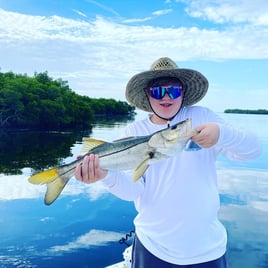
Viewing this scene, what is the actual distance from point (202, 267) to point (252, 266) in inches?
367

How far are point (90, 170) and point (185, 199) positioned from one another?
0.76 metres

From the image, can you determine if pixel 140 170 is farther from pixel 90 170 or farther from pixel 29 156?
pixel 29 156

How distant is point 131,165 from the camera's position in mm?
2752

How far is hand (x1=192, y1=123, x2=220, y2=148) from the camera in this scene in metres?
2.46

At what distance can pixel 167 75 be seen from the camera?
10.4 ft

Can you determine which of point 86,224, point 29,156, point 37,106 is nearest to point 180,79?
point 86,224

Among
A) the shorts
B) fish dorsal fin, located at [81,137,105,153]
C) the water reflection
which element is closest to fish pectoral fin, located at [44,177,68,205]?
fish dorsal fin, located at [81,137,105,153]

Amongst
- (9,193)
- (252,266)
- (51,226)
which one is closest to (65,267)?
(51,226)

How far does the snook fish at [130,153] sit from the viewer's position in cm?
250

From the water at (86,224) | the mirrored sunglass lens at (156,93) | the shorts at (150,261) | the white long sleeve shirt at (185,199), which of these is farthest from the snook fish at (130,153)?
the water at (86,224)

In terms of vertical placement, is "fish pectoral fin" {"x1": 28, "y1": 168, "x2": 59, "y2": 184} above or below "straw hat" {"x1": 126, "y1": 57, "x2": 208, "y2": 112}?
below

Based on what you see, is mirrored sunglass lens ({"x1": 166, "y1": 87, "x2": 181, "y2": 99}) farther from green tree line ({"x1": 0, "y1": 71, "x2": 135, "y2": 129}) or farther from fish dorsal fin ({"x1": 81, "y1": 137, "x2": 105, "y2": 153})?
green tree line ({"x1": 0, "y1": 71, "x2": 135, "y2": 129})

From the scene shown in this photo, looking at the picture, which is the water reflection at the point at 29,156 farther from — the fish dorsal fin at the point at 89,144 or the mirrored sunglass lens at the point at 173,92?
the mirrored sunglass lens at the point at 173,92

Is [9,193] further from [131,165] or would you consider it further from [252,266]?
[131,165]
